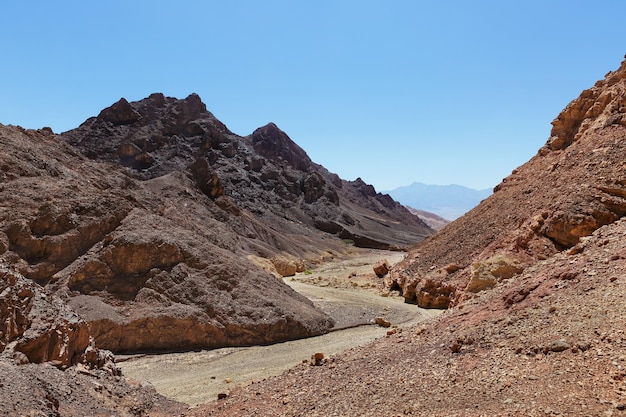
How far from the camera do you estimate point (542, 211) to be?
20031 mm

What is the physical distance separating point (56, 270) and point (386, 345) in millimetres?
11726

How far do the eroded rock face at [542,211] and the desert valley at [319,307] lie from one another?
96 mm

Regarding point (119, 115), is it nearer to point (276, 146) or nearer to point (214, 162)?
point (214, 162)

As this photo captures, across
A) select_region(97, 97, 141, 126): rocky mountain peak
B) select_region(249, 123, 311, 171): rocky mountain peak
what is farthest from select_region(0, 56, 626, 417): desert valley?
select_region(249, 123, 311, 171): rocky mountain peak

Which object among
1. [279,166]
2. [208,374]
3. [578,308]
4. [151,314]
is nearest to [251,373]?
[208,374]

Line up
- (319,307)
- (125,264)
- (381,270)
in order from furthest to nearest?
1. (381,270)
2. (319,307)
3. (125,264)

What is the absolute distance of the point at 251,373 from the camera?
45.6ft

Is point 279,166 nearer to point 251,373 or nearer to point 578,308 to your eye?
point 251,373

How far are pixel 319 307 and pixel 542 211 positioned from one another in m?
10.5

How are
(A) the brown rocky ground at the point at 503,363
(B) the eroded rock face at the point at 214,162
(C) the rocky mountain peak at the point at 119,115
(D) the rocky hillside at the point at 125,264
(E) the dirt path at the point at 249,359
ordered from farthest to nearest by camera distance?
(C) the rocky mountain peak at the point at 119,115 < (B) the eroded rock face at the point at 214,162 < (D) the rocky hillside at the point at 125,264 < (E) the dirt path at the point at 249,359 < (A) the brown rocky ground at the point at 503,363

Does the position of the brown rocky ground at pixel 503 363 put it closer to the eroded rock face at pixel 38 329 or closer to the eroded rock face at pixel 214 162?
the eroded rock face at pixel 38 329

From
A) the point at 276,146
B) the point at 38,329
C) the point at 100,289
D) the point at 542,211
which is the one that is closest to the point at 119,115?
the point at 276,146

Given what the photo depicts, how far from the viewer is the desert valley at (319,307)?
7.21 metres

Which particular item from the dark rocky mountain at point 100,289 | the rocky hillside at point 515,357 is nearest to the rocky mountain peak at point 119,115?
the dark rocky mountain at point 100,289
